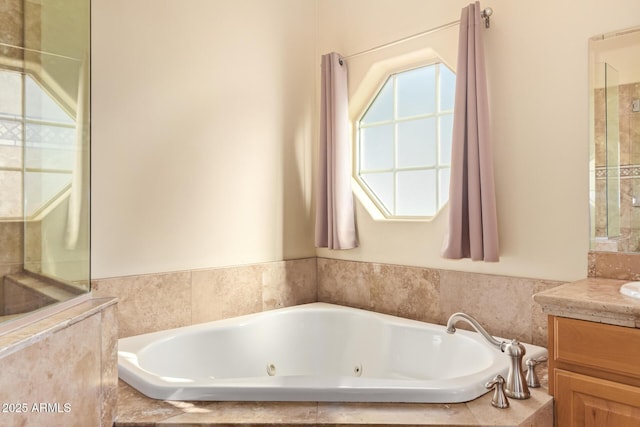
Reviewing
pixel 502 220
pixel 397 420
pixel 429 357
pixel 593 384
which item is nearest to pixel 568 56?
pixel 502 220

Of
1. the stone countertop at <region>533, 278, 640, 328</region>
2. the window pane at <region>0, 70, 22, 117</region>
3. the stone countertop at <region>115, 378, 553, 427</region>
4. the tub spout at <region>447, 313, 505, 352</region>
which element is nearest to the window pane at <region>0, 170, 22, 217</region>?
the window pane at <region>0, 70, 22, 117</region>

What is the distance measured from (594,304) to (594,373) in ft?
0.73

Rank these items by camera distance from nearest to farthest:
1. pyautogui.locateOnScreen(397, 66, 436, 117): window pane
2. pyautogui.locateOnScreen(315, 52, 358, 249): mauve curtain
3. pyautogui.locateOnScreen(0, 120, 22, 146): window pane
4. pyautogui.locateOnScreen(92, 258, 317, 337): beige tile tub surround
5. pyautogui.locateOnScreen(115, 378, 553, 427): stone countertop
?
1. pyautogui.locateOnScreen(0, 120, 22, 146): window pane
2. pyautogui.locateOnScreen(115, 378, 553, 427): stone countertop
3. pyautogui.locateOnScreen(92, 258, 317, 337): beige tile tub surround
4. pyautogui.locateOnScreen(397, 66, 436, 117): window pane
5. pyautogui.locateOnScreen(315, 52, 358, 249): mauve curtain

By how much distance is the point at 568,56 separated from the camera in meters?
2.00

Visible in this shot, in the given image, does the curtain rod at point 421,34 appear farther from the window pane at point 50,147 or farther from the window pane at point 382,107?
the window pane at point 50,147

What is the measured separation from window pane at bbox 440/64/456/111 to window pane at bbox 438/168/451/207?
1.12 feet

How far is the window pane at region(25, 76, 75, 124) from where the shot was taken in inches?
51.5

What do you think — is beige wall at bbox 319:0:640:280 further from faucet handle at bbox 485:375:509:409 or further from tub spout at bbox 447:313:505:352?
faucet handle at bbox 485:375:509:409

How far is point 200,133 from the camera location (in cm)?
250

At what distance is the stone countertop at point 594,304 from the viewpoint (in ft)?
4.58

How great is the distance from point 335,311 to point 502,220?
103 cm

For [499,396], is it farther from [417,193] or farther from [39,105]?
[39,105]

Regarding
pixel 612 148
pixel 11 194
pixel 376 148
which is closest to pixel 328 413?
pixel 11 194

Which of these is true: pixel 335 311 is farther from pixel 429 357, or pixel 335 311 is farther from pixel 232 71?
pixel 232 71
